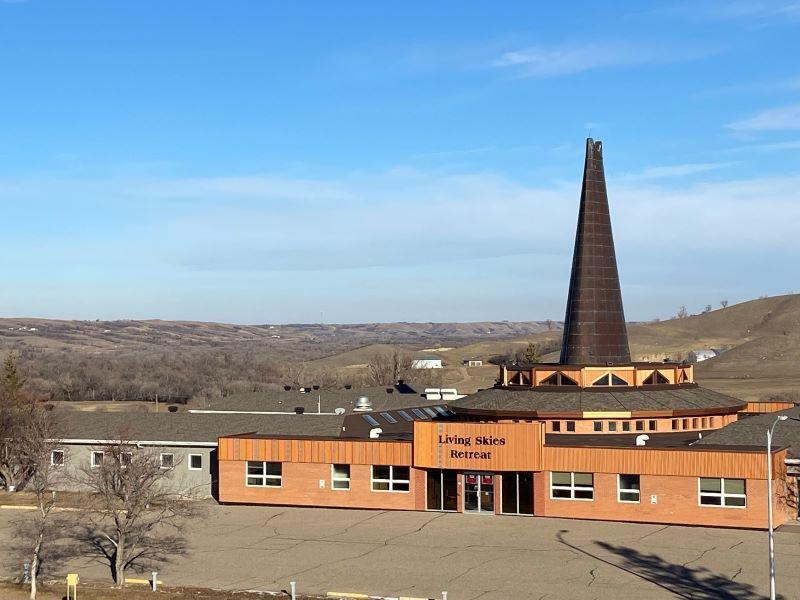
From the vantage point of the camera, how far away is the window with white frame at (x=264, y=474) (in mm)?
50188

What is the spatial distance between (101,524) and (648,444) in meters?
23.6

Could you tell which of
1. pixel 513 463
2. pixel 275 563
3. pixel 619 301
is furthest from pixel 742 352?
pixel 275 563

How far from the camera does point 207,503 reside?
50.8m

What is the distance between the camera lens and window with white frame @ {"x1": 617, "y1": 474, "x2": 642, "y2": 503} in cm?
4444

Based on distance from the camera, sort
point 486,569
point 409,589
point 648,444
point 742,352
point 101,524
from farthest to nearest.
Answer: point 742,352 < point 648,444 < point 101,524 < point 486,569 < point 409,589

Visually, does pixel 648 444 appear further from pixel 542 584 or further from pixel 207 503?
pixel 207 503

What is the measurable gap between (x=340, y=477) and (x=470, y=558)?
12.4 metres

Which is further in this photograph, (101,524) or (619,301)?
(619,301)

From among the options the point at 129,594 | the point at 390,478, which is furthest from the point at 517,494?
the point at 129,594

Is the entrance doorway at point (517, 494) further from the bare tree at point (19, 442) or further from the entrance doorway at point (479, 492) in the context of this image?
the bare tree at point (19, 442)

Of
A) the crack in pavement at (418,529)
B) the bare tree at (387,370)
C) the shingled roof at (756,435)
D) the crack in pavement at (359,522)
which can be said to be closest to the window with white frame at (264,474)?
the crack in pavement at (359,522)

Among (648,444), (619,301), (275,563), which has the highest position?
(619,301)

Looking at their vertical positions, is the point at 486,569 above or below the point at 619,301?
below

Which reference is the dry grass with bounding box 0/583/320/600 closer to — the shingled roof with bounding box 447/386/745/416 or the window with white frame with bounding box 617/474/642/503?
the window with white frame with bounding box 617/474/642/503
